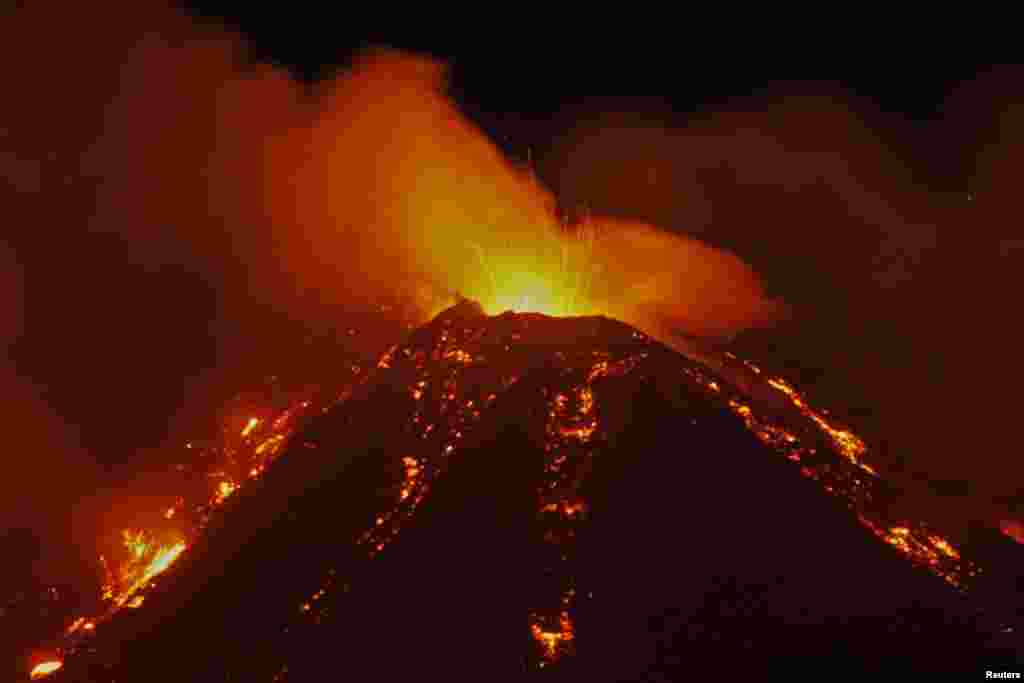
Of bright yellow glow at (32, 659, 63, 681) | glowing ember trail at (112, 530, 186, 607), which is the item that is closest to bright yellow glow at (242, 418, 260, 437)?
glowing ember trail at (112, 530, 186, 607)

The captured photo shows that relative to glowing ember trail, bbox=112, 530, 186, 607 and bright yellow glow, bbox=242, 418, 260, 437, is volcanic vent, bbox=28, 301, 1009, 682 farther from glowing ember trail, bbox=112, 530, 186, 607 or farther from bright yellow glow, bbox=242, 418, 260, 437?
bright yellow glow, bbox=242, 418, 260, 437

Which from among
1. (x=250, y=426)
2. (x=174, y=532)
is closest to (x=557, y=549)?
(x=174, y=532)

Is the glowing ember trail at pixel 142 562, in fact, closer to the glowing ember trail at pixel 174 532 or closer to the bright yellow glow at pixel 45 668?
the glowing ember trail at pixel 174 532

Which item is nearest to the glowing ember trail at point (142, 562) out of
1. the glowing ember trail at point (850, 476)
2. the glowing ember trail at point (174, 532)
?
the glowing ember trail at point (174, 532)

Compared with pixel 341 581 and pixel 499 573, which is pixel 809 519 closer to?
pixel 499 573

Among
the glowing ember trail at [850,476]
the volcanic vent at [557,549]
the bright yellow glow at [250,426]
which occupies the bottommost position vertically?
the bright yellow glow at [250,426]

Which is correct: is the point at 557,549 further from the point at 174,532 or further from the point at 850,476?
the point at 174,532
